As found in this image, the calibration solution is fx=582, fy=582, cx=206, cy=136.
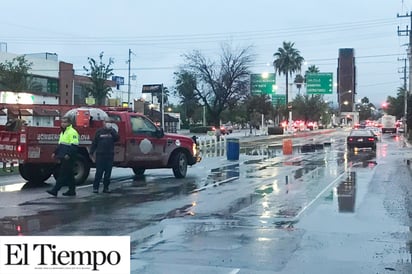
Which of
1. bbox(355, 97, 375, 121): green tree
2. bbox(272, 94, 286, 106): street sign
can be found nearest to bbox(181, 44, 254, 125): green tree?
bbox(272, 94, 286, 106): street sign

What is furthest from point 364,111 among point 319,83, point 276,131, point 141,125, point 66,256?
point 66,256

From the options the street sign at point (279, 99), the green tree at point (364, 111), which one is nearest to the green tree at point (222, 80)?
the street sign at point (279, 99)

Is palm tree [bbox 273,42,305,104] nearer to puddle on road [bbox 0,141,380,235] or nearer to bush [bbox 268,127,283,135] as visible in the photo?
bush [bbox 268,127,283,135]

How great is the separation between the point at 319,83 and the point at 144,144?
159 ft

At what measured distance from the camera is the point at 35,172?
Answer: 1661 cm

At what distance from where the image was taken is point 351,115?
15112 centimetres

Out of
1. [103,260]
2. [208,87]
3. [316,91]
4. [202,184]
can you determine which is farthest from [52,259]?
[316,91]

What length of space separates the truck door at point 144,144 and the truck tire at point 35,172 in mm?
2350

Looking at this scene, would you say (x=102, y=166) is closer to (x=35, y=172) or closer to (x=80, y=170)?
(x=80, y=170)

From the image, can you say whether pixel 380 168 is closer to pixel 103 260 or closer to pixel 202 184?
pixel 202 184

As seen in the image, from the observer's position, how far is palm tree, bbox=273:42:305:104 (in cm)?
9077

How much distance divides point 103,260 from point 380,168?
19.8m

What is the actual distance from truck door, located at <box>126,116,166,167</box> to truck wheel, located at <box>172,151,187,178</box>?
57 centimetres

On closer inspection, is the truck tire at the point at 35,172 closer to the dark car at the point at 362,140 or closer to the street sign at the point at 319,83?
the dark car at the point at 362,140
